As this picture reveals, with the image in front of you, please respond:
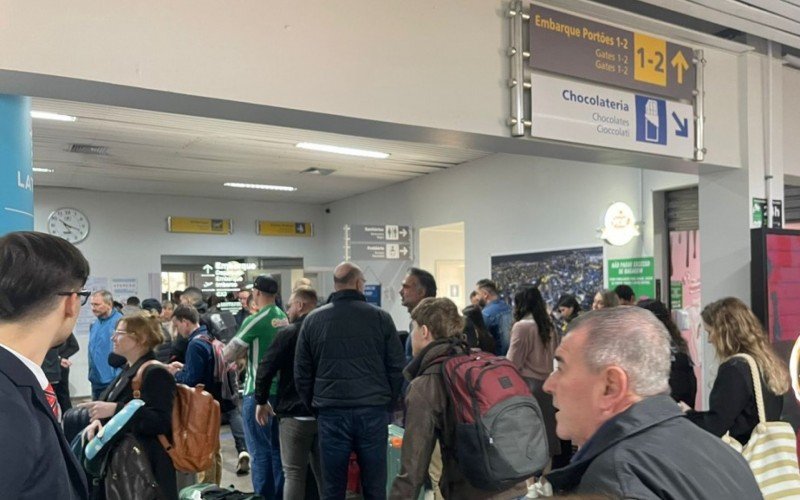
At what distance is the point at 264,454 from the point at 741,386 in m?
3.06

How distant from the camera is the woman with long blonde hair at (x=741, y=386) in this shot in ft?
9.18

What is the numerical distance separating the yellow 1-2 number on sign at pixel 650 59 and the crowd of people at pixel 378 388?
137cm

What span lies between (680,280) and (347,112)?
4843 millimetres

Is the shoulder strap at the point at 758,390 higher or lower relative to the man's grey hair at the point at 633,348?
lower

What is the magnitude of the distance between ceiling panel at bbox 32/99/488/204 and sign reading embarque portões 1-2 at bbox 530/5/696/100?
3932 millimetres

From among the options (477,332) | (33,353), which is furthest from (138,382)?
(477,332)

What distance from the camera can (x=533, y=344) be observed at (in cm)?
488

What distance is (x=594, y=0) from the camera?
371cm

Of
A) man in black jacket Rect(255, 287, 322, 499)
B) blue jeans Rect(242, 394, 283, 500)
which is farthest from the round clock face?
man in black jacket Rect(255, 287, 322, 499)

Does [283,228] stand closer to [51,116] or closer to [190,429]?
[51,116]

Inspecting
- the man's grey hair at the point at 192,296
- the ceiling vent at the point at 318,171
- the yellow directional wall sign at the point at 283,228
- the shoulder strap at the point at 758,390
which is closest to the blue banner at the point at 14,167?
the shoulder strap at the point at 758,390

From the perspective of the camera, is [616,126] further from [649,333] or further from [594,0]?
[649,333]

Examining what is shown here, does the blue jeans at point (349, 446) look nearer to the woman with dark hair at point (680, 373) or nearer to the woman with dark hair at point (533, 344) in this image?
the woman with dark hair at point (533, 344)

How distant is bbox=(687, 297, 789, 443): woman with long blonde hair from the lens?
280cm
